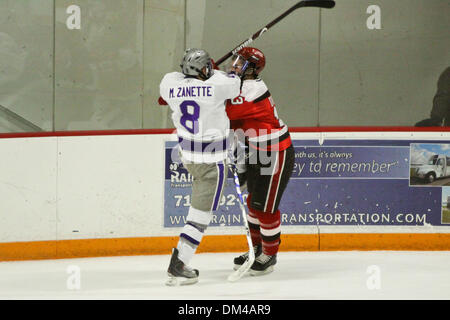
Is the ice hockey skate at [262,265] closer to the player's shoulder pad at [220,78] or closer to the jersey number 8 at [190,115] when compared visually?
the jersey number 8 at [190,115]

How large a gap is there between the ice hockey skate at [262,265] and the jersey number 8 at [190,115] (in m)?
0.91

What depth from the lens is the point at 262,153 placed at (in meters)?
4.61

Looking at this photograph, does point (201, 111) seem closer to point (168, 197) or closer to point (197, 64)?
point (197, 64)

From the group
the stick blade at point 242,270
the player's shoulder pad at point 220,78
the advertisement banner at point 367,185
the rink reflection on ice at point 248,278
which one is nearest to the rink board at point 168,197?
the advertisement banner at point 367,185

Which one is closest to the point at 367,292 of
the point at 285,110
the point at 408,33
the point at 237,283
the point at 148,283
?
the point at 237,283

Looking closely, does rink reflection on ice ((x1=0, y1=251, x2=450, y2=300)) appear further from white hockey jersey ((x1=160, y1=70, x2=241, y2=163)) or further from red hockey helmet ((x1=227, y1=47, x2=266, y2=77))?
red hockey helmet ((x1=227, y1=47, x2=266, y2=77))

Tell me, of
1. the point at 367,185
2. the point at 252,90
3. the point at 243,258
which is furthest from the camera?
the point at 367,185

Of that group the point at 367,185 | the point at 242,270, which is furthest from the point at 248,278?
the point at 367,185

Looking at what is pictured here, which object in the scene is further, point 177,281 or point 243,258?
point 243,258

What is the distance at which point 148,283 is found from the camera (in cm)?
438

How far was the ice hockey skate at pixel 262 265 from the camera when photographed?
4613 mm

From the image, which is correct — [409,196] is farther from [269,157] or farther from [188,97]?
[188,97]

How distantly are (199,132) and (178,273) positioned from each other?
0.76 m

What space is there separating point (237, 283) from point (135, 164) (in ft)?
4.06
